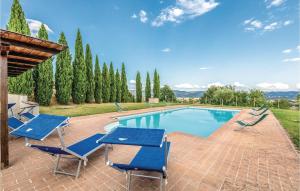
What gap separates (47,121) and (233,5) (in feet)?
52.7

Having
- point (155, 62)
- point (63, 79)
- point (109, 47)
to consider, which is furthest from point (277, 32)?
point (109, 47)

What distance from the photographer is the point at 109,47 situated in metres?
28.3

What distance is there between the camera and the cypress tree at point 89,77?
2050 cm

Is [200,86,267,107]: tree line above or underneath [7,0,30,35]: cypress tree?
underneath

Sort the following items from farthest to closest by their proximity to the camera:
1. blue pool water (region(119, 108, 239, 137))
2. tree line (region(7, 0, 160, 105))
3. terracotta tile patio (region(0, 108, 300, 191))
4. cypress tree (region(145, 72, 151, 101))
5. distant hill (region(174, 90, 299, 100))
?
1. cypress tree (region(145, 72, 151, 101))
2. distant hill (region(174, 90, 299, 100))
3. tree line (region(7, 0, 160, 105))
4. blue pool water (region(119, 108, 239, 137))
5. terracotta tile patio (region(0, 108, 300, 191))

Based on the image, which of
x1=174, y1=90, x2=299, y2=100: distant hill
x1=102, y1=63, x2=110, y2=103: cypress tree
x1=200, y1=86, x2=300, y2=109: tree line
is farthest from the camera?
x1=102, y1=63, x2=110, y2=103: cypress tree

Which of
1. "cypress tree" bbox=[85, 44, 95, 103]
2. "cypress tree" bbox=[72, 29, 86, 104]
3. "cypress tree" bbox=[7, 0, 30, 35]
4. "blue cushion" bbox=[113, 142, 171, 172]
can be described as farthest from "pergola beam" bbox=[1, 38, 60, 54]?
"cypress tree" bbox=[85, 44, 95, 103]

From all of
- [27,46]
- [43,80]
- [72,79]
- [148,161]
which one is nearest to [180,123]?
[148,161]

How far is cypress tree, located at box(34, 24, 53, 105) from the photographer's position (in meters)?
15.2

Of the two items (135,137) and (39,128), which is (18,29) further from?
(135,137)

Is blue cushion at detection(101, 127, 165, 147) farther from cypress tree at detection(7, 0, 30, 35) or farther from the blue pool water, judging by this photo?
cypress tree at detection(7, 0, 30, 35)

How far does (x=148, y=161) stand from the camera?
251 centimetres

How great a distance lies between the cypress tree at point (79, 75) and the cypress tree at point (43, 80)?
3.18m

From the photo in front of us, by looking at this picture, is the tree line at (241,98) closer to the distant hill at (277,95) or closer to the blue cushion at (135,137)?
the distant hill at (277,95)
